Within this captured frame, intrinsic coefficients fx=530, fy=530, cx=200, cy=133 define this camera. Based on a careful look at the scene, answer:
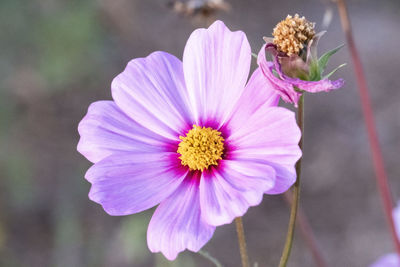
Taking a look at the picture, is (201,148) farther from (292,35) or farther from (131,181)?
(292,35)

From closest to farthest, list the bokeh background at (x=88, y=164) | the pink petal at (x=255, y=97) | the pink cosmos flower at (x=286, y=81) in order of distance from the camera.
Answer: the pink cosmos flower at (x=286, y=81), the pink petal at (x=255, y=97), the bokeh background at (x=88, y=164)

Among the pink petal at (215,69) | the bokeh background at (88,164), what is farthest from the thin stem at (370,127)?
the bokeh background at (88,164)

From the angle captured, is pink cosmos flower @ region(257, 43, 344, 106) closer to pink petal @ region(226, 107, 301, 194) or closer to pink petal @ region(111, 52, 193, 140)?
pink petal @ region(226, 107, 301, 194)

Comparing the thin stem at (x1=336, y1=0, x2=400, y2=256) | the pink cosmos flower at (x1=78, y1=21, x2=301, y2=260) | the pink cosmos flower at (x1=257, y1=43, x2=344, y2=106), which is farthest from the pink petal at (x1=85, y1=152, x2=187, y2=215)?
the thin stem at (x1=336, y1=0, x2=400, y2=256)

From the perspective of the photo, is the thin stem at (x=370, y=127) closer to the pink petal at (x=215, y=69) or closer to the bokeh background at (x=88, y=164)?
the pink petal at (x=215, y=69)

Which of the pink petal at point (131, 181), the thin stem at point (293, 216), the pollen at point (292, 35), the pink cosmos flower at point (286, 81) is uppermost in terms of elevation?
the pollen at point (292, 35)

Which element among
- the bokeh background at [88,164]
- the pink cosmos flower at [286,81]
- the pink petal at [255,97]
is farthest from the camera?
→ the bokeh background at [88,164]

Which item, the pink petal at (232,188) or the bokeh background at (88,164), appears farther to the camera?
the bokeh background at (88,164)
